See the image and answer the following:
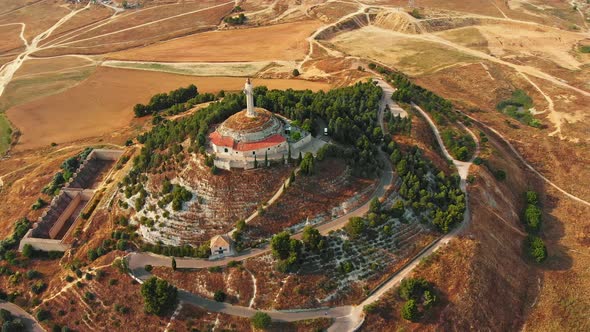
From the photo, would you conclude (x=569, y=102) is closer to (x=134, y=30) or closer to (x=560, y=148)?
(x=560, y=148)

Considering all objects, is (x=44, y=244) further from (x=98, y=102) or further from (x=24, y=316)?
(x=98, y=102)

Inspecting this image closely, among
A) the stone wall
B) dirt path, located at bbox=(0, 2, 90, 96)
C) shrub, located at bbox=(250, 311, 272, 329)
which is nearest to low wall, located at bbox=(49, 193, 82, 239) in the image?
the stone wall

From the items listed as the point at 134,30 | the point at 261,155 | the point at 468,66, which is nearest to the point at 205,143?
the point at 261,155

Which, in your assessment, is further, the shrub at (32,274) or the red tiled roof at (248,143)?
the red tiled roof at (248,143)

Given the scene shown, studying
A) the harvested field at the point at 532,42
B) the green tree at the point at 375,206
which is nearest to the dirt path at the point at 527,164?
the green tree at the point at 375,206

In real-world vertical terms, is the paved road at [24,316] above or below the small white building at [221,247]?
below

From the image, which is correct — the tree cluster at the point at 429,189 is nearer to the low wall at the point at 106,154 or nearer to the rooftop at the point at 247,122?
the rooftop at the point at 247,122

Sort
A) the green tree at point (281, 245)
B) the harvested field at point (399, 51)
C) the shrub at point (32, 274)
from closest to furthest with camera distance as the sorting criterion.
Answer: the green tree at point (281, 245) < the shrub at point (32, 274) < the harvested field at point (399, 51)
